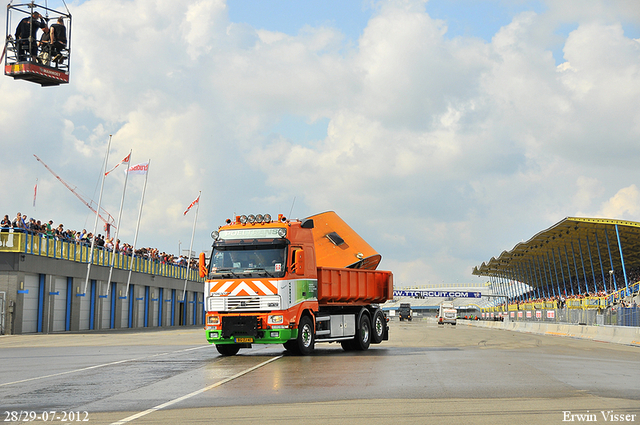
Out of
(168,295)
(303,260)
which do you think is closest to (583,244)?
(168,295)

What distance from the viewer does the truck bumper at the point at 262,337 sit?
783 inches

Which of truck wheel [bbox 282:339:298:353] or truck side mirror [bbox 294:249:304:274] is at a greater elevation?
truck side mirror [bbox 294:249:304:274]

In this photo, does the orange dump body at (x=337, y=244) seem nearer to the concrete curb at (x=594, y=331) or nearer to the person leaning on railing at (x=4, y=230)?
the concrete curb at (x=594, y=331)

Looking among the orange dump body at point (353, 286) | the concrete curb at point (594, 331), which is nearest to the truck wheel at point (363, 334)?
the orange dump body at point (353, 286)

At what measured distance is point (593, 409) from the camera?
32.4ft

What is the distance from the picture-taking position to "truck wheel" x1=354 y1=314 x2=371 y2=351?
24.0 meters

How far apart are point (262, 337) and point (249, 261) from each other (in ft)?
6.90

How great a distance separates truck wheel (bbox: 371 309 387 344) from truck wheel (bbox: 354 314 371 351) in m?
0.66

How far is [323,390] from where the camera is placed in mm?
12398

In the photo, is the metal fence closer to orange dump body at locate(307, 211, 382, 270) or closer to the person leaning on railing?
orange dump body at locate(307, 211, 382, 270)

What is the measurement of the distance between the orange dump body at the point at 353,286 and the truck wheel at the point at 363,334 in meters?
0.56

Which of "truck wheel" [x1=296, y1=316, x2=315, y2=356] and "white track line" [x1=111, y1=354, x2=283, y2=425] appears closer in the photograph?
"white track line" [x1=111, y1=354, x2=283, y2=425]

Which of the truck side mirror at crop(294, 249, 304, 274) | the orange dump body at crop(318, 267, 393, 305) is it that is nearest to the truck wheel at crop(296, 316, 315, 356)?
the orange dump body at crop(318, 267, 393, 305)

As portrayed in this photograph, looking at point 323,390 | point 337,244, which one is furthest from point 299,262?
point 323,390
